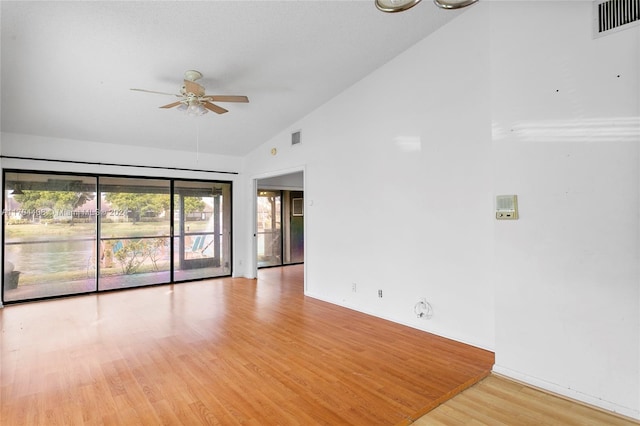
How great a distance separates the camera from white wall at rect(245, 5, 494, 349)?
3.42 m

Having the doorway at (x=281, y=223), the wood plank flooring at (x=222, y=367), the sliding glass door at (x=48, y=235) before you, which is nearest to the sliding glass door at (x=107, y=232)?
the sliding glass door at (x=48, y=235)

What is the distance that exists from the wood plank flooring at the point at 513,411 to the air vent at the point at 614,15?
2.67 m

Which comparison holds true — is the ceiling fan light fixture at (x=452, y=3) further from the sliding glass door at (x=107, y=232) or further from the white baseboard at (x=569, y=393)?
the sliding glass door at (x=107, y=232)

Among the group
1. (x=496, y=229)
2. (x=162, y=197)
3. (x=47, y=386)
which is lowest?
(x=47, y=386)

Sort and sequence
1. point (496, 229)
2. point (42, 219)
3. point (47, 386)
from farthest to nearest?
point (42, 219) < point (496, 229) < point (47, 386)

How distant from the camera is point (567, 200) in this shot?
8.26 ft

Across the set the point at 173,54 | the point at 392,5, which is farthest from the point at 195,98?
the point at 392,5

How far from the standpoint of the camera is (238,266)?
7543 mm

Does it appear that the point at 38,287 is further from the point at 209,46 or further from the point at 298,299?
the point at 209,46

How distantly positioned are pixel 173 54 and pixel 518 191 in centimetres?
379

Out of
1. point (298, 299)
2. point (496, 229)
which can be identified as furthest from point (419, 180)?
point (298, 299)

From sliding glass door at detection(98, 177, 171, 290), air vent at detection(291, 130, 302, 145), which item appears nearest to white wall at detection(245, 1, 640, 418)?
air vent at detection(291, 130, 302, 145)

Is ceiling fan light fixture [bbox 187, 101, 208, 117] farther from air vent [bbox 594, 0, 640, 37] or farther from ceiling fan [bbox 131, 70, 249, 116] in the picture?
air vent [bbox 594, 0, 640, 37]

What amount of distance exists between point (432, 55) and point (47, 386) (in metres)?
4.98
